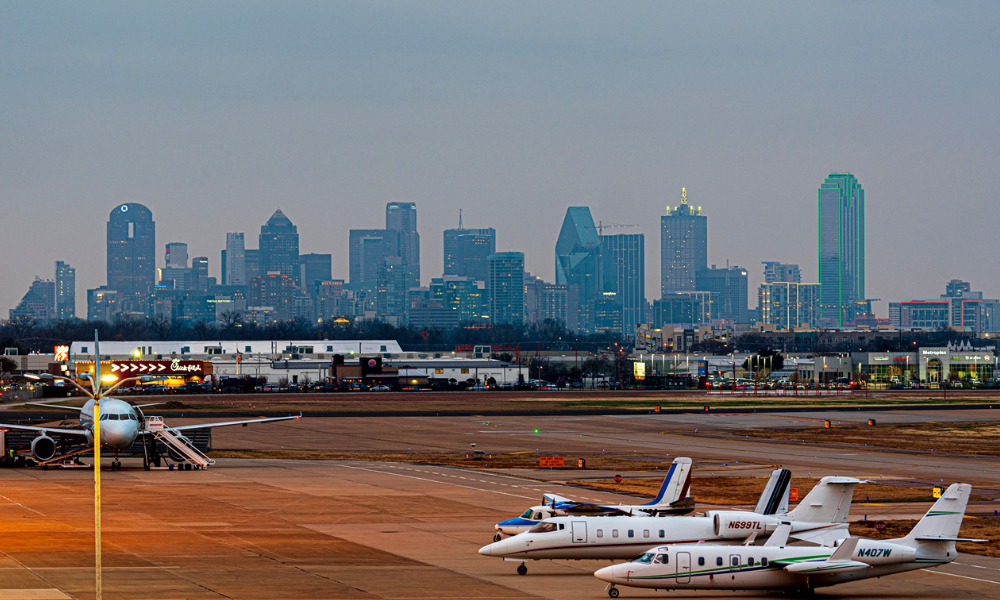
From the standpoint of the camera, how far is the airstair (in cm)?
8244

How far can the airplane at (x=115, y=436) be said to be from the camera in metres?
78.8

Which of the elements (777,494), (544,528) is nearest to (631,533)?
(544,528)

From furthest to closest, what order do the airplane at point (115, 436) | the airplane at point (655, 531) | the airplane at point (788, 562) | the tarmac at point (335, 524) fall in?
the airplane at point (115, 436) < the airplane at point (655, 531) < the tarmac at point (335, 524) < the airplane at point (788, 562)

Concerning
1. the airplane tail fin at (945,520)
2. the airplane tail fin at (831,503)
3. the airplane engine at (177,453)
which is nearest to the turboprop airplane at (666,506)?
the airplane tail fin at (831,503)

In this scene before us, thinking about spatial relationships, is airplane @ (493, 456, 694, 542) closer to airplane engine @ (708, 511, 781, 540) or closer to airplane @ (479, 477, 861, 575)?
airplane @ (479, 477, 861, 575)

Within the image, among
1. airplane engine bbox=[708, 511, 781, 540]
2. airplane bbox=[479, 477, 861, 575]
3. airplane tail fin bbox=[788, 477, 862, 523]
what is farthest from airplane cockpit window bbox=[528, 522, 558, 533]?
airplane tail fin bbox=[788, 477, 862, 523]

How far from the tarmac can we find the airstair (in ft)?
4.91

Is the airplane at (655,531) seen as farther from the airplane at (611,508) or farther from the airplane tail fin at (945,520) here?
the airplane tail fin at (945,520)

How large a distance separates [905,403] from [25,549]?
140 m

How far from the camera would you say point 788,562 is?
39.4 meters

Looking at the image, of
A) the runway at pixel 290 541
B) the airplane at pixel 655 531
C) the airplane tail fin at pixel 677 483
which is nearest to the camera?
the runway at pixel 290 541

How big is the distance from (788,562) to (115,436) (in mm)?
50360

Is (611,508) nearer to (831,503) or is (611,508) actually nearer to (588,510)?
(588,510)

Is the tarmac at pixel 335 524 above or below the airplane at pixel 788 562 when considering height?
below
